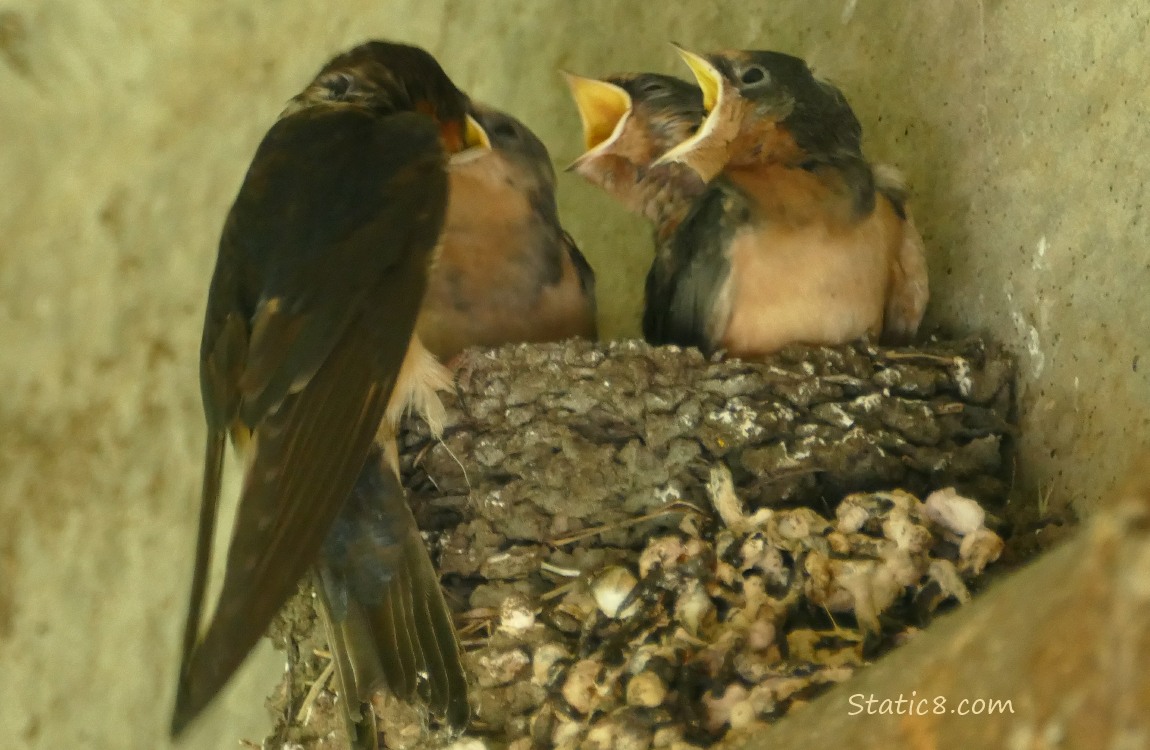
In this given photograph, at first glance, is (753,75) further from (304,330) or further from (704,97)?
(304,330)

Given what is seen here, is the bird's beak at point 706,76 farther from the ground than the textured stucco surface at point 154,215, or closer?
farther from the ground

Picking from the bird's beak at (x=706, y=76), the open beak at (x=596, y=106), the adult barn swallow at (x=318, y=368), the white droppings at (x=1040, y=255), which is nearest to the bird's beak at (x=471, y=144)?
the adult barn swallow at (x=318, y=368)

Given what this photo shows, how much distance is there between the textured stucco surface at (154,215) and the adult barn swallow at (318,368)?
0.70 meters

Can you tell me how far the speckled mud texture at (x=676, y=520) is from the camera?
1.69m

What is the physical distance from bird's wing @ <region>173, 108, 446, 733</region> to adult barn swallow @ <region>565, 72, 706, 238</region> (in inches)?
20.2

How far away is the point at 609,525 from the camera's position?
1935mm

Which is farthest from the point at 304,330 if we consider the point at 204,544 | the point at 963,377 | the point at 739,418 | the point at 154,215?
the point at 154,215

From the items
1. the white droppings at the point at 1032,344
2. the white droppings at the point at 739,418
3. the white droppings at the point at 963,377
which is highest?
the white droppings at the point at 1032,344

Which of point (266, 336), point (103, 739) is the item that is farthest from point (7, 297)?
point (266, 336)

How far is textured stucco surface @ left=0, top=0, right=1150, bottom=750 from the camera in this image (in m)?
2.54

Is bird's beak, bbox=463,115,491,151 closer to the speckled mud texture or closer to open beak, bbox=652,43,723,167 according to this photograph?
open beak, bbox=652,43,723,167

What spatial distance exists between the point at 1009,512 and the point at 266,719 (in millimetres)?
1744

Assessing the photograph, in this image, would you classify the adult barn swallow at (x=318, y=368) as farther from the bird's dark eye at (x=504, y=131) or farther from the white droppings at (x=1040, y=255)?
the white droppings at (x=1040, y=255)

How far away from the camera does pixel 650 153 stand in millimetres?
2457
